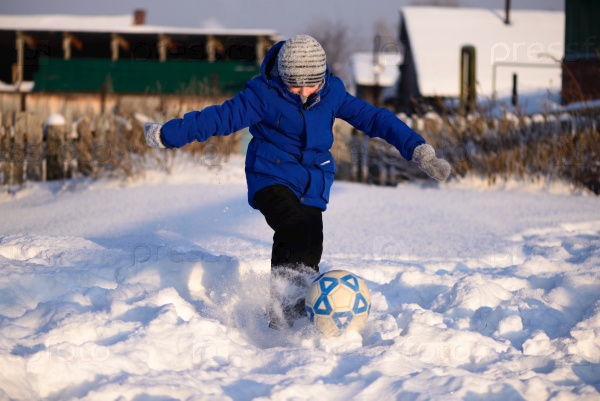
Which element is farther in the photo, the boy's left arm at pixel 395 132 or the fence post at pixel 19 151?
the fence post at pixel 19 151

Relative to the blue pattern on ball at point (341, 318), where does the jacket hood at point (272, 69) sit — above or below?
above

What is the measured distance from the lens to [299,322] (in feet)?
13.6

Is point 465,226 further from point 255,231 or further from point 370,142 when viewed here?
point 370,142

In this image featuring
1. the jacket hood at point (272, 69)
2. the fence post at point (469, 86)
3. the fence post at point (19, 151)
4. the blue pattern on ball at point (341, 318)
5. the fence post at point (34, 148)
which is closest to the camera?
the blue pattern on ball at point (341, 318)

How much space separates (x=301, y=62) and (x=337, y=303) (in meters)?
1.23

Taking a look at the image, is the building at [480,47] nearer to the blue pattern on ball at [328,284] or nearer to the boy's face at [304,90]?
the boy's face at [304,90]

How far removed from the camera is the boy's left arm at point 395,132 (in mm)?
4086

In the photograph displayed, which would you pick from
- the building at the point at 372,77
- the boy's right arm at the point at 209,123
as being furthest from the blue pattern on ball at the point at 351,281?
the building at the point at 372,77

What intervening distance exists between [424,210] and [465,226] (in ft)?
2.67

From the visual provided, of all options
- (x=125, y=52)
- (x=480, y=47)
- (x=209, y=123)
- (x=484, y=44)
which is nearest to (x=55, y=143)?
(x=209, y=123)

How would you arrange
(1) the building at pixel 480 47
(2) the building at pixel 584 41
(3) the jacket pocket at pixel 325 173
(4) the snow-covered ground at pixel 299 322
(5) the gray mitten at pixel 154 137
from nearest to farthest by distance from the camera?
(4) the snow-covered ground at pixel 299 322 < (5) the gray mitten at pixel 154 137 < (3) the jacket pocket at pixel 325 173 < (2) the building at pixel 584 41 < (1) the building at pixel 480 47

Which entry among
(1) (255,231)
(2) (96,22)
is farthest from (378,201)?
(2) (96,22)

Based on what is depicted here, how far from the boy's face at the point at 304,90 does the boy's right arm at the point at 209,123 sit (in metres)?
0.18

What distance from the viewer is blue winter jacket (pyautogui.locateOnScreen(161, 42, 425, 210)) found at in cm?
402
